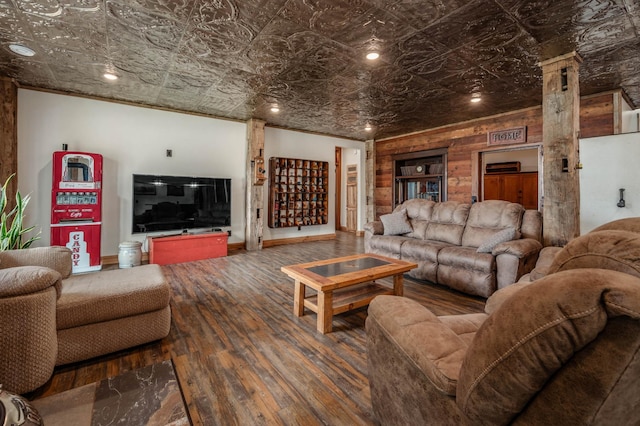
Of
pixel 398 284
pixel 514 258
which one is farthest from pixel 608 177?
pixel 398 284

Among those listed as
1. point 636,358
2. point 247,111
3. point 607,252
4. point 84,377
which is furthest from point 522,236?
point 247,111

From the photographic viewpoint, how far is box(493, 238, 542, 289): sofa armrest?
293cm

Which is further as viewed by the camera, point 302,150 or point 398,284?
point 302,150

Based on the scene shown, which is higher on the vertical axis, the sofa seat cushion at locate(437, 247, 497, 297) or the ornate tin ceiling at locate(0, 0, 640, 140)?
the ornate tin ceiling at locate(0, 0, 640, 140)

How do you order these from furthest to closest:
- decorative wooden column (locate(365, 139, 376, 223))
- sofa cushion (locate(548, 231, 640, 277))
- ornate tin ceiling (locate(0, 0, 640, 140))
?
decorative wooden column (locate(365, 139, 376, 223)) < ornate tin ceiling (locate(0, 0, 640, 140)) < sofa cushion (locate(548, 231, 640, 277))

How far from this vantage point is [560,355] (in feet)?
2.00

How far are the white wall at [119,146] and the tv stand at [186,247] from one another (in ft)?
1.91

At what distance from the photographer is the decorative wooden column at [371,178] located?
7836mm

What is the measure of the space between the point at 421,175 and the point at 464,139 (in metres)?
1.24

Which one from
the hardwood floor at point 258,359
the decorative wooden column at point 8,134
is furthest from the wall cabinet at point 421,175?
the decorative wooden column at point 8,134

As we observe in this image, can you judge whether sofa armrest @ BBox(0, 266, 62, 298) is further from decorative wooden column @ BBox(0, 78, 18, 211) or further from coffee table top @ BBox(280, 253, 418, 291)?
decorative wooden column @ BBox(0, 78, 18, 211)

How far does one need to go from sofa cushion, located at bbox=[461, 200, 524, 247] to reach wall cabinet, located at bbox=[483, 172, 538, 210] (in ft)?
9.94

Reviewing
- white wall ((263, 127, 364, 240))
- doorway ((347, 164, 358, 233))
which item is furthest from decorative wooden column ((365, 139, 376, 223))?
doorway ((347, 164, 358, 233))

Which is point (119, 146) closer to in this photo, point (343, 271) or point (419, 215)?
point (343, 271)
